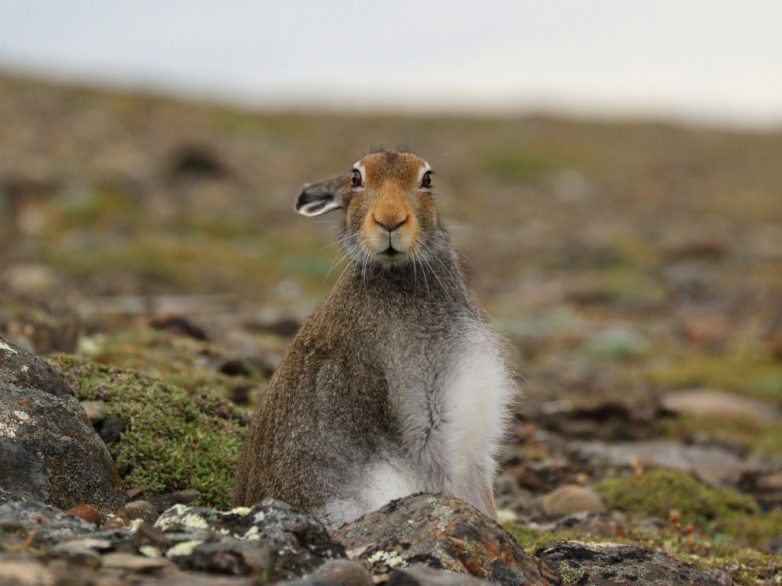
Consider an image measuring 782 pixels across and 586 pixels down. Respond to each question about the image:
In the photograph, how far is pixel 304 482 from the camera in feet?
21.4

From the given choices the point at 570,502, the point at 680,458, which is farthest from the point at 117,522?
the point at 680,458

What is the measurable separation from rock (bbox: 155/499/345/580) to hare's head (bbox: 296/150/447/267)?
183 centimetres

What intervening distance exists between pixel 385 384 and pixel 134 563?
2.18 m

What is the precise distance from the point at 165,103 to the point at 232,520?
38.7m

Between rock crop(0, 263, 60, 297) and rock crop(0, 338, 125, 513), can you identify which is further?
rock crop(0, 263, 60, 297)

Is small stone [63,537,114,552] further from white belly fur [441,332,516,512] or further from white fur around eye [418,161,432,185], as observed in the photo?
white fur around eye [418,161,432,185]

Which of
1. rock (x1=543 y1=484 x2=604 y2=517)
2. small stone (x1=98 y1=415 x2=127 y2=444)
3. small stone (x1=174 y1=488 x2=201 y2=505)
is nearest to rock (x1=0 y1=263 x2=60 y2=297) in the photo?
small stone (x1=98 y1=415 x2=127 y2=444)

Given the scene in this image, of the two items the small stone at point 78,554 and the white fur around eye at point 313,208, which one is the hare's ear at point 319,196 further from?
the small stone at point 78,554

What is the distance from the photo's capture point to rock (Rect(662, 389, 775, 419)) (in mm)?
13805

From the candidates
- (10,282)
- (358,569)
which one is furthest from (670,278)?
(358,569)

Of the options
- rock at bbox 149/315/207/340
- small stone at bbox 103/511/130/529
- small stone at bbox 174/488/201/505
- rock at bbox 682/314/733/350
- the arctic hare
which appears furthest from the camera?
rock at bbox 682/314/733/350

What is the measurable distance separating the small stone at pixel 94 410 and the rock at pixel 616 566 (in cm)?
323

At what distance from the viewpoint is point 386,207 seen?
6.76 m

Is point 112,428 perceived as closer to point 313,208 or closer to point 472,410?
point 313,208
